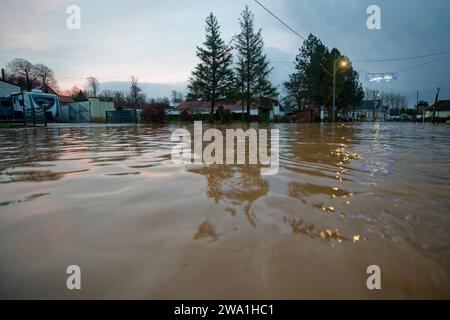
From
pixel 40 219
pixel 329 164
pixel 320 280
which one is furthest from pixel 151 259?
pixel 329 164

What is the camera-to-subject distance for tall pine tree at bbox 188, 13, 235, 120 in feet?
116

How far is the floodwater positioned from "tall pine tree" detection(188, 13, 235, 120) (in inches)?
1305

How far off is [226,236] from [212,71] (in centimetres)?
3600

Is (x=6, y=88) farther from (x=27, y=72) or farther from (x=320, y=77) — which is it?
(x=320, y=77)

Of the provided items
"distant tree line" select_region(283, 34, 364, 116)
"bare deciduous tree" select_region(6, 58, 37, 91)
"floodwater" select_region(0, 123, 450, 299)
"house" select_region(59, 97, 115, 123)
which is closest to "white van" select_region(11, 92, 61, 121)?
"house" select_region(59, 97, 115, 123)

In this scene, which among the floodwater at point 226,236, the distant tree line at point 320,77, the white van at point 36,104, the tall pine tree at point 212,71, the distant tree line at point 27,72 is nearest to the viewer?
the floodwater at point 226,236

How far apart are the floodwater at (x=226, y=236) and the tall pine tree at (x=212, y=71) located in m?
33.1

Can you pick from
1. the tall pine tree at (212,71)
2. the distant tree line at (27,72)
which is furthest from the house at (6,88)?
the distant tree line at (27,72)

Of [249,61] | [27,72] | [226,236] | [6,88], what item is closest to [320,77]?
[249,61]

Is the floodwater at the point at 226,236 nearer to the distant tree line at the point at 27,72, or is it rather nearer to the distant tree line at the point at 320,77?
the distant tree line at the point at 320,77

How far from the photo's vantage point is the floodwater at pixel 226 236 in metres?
1.32

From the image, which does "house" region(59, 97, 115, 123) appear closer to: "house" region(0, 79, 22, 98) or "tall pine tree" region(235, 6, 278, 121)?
"house" region(0, 79, 22, 98)
